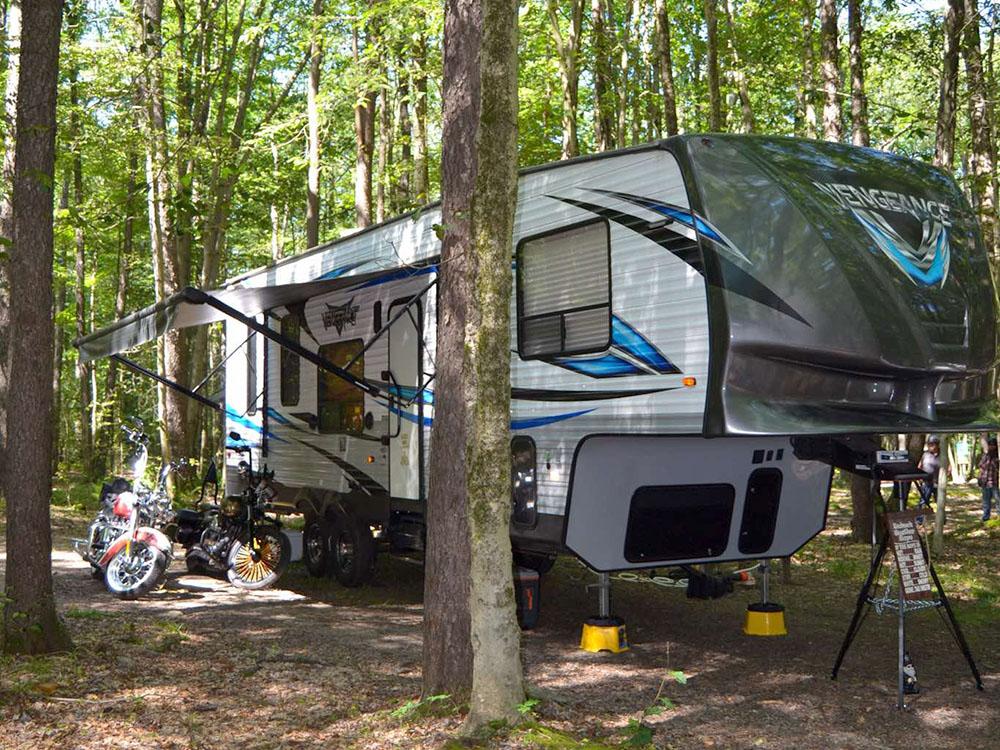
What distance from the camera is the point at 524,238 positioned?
818 centimetres

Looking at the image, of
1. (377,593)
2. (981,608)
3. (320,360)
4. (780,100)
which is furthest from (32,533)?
(780,100)

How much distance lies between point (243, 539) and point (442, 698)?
18.6 ft

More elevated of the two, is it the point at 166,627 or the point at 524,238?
the point at 524,238

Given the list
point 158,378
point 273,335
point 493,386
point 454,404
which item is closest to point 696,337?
point 454,404

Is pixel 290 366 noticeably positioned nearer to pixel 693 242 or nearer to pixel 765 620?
pixel 765 620

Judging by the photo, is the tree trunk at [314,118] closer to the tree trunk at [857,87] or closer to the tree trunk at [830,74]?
the tree trunk at [830,74]

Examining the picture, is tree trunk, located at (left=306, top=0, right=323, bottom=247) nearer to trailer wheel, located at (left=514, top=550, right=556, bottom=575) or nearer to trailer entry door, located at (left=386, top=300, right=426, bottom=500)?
trailer entry door, located at (left=386, top=300, right=426, bottom=500)

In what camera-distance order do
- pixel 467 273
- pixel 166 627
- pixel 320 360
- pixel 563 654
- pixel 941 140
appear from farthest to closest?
pixel 941 140 → pixel 320 360 → pixel 166 627 → pixel 563 654 → pixel 467 273

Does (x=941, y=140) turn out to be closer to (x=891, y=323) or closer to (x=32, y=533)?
(x=891, y=323)

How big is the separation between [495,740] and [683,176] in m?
3.56

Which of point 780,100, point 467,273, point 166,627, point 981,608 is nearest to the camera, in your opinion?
point 467,273

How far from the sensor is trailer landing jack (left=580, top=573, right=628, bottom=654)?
25.9 feet

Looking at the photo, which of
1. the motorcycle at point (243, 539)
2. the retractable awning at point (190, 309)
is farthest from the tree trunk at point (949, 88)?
the motorcycle at point (243, 539)

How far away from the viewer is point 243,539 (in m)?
10.8
